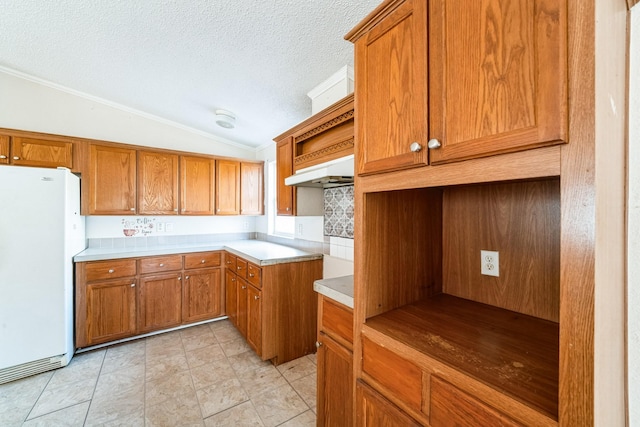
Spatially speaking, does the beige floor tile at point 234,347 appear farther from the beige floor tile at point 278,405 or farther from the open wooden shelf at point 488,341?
the open wooden shelf at point 488,341

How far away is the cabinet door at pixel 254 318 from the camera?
2.30m

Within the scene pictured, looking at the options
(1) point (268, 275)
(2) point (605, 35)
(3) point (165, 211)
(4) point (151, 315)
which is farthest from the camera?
(3) point (165, 211)

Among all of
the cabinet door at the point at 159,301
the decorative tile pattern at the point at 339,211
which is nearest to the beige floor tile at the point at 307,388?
the decorative tile pattern at the point at 339,211

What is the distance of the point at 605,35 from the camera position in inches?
20.5

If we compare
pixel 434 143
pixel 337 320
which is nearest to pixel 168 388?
pixel 337 320

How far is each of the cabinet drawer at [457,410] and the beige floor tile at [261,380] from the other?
1.62 metres

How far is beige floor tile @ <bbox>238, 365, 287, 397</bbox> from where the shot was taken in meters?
2.01

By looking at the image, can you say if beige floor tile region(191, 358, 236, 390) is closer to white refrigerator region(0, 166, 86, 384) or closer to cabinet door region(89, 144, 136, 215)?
white refrigerator region(0, 166, 86, 384)

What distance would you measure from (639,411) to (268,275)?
207 cm

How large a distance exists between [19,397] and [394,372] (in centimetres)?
276

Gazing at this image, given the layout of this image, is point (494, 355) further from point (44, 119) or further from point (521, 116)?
point (44, 119)

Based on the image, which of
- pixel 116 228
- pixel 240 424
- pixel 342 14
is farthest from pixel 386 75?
pixel 116 228

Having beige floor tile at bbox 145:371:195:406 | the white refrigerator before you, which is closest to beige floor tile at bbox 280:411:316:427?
beige floor tile at bbox 145:371:195:406

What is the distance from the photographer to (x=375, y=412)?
98 cm
